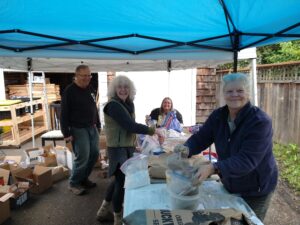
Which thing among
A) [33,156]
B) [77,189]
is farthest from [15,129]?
[77,189]

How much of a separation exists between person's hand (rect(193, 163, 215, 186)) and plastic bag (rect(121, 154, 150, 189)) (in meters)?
0.44

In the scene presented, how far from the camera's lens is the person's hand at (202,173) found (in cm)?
135

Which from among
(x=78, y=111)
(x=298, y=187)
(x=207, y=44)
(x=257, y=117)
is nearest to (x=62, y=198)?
(x=78, y=111)

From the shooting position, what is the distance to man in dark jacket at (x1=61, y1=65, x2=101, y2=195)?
3238 millimetres

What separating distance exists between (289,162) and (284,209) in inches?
58.3

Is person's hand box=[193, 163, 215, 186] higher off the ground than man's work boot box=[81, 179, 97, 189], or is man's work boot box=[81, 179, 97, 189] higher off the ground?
person's hand box=[193, 163, 215, 186]

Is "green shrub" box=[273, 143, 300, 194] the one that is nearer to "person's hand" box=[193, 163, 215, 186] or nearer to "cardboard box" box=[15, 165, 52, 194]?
"person's hand" box=[193, 163, 215, 186]

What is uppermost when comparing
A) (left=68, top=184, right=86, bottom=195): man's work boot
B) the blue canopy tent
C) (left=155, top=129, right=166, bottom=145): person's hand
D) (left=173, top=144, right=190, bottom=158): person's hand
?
the blue canopy tent

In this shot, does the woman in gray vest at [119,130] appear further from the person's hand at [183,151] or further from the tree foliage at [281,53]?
the tree foliage at [281,53]

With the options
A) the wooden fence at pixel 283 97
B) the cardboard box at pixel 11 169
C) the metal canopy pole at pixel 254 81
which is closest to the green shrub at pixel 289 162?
the wooden fence at pixel 283 97

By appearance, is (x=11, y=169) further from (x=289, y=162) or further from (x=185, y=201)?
(x=289, y=162)

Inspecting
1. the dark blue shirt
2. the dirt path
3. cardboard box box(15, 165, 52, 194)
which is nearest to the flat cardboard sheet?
the dirt path

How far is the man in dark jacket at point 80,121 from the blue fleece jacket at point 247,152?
6.77ft

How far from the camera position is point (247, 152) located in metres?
1.39
